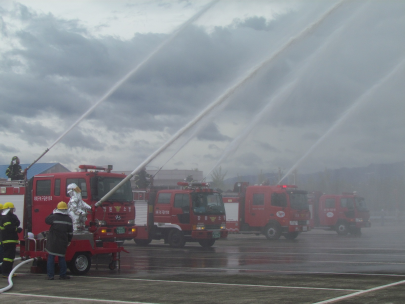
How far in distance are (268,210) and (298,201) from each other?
5.76 ft

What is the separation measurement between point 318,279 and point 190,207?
462 inches

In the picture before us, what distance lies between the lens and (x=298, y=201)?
27328 mm

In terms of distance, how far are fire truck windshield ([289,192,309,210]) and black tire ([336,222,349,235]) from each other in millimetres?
5829

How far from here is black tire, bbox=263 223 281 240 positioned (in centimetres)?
2688

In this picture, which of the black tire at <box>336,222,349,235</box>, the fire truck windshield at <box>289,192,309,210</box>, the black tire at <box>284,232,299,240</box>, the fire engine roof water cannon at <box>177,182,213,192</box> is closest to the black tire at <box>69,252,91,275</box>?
the fire engine roof water cannon at <box>177,182,213,192</box>

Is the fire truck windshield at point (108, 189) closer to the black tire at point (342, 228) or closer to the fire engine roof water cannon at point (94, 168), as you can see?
the fire engine roof water cannon at point (94, 168)

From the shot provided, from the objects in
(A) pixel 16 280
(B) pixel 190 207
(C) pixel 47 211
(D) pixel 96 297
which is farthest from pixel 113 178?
(D) pixel 96 297

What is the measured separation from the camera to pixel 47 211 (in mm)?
18047

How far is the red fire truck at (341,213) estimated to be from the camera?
32031mm

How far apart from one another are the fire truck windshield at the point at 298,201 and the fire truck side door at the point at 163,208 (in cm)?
767

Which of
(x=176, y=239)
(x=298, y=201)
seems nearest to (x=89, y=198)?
(x=176, y=239)

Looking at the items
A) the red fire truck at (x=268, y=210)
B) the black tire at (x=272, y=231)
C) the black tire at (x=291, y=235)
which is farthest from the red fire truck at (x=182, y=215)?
the black tire at (x=291, y=235)

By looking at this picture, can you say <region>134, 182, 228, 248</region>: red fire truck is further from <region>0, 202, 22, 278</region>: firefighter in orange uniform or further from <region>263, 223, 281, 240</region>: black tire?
<region>0, 202, 22, 278</region>: firefighter in orange uniform

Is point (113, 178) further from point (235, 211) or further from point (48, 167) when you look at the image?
point (48, 167)
